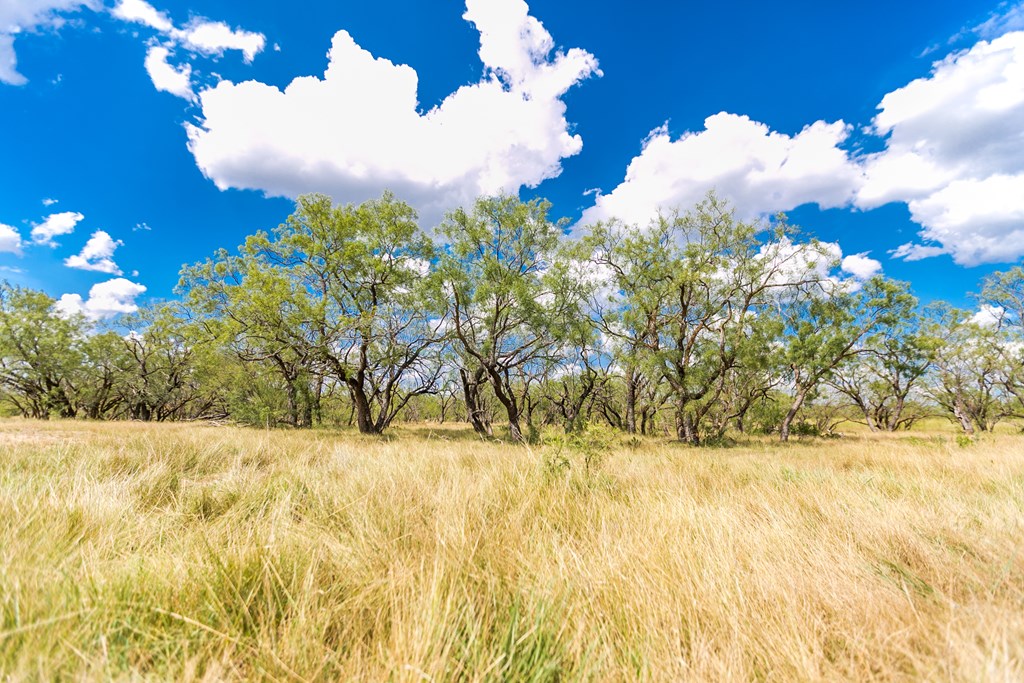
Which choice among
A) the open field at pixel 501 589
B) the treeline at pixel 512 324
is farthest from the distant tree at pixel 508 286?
the open field at pixel 501 589

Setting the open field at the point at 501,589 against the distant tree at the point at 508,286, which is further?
the distant tree at the point at 508,286

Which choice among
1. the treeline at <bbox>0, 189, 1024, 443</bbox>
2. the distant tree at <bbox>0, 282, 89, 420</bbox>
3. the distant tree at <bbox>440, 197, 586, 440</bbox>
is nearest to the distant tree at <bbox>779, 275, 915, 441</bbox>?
the treeline at <bbox>0, 189, 1024, 443</bbox>

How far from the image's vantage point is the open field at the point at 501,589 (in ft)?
5.11

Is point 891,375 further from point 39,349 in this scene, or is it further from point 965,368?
point 39,349

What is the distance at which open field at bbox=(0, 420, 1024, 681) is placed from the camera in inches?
61.3

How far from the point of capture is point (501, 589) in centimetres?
227

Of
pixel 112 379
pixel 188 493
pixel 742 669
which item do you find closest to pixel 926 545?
pixel 742 669

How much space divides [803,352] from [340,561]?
2605cm

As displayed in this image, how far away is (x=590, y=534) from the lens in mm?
3137

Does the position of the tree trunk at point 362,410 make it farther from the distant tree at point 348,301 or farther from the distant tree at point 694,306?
the distant tree at point 694,306

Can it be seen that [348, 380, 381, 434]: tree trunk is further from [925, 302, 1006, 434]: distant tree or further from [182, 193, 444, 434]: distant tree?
[925, 302, 1006, 434]: distant tree

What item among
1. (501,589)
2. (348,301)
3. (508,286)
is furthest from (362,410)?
(501,589)

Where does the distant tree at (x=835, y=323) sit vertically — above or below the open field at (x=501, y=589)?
above

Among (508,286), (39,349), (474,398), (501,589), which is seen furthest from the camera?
(39,349)
